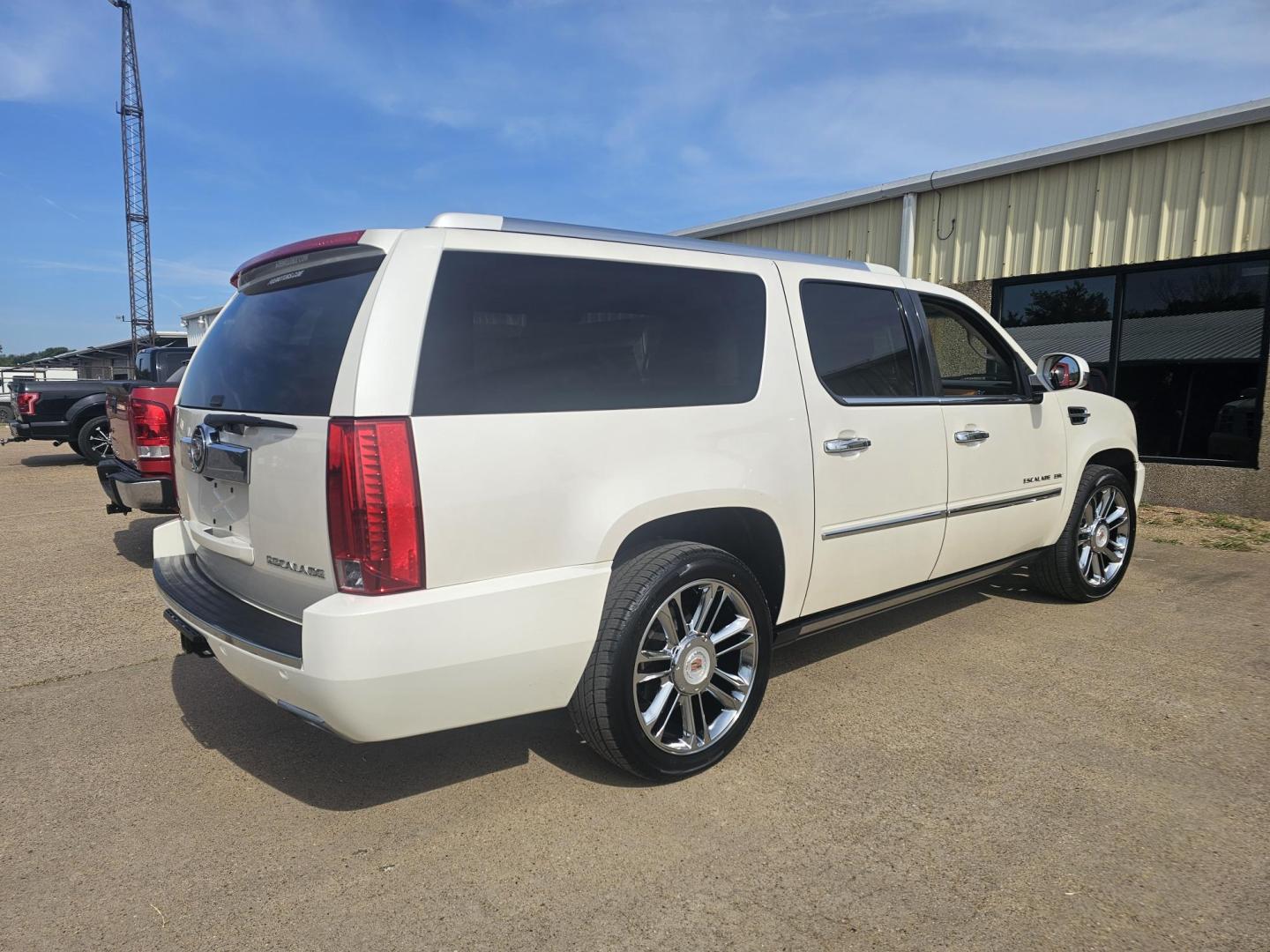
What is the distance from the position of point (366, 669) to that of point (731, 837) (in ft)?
4.02

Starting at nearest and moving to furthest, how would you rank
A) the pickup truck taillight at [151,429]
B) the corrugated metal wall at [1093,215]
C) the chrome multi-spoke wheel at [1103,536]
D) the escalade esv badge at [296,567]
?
the escalade esv badge at [296,567] < the chrome multi-spoke wheel at [1103,536] < the pickup truck taillight at [151,429] < the corrugated metal wall at [1093,215]

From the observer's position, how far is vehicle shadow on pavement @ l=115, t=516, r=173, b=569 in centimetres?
646

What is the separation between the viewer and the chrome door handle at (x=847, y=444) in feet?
10.8

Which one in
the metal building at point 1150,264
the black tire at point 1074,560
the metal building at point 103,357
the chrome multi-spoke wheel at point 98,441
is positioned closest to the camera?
the black tire at point 1074,560

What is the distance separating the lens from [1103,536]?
510 centimetres

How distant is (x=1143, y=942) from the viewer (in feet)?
6.79

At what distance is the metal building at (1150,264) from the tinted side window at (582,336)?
6.54 meters

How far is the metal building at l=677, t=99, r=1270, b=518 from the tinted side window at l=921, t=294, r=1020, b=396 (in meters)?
4.38

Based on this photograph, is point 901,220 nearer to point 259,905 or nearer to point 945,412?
point 945,412

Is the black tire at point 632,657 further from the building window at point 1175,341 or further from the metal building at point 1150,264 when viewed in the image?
the metal building at point 1150,264

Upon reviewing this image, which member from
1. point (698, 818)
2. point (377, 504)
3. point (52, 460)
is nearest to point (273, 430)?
point (377, 504)

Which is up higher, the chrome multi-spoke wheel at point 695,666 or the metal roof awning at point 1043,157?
the metal roof awning at point 1043,157

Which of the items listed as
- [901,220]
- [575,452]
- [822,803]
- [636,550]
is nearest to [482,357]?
[575,452]

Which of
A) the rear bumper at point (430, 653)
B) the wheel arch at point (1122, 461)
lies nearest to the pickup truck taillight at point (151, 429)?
the rear bumper at point (430, 653)
